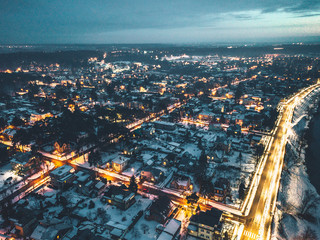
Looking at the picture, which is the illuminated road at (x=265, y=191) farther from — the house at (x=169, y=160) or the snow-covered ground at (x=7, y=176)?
the snow-covered ground at (x=7, y=176)

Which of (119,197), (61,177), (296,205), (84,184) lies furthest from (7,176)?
(296,205)

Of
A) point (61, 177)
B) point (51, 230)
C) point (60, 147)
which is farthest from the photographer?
point (60, 147)

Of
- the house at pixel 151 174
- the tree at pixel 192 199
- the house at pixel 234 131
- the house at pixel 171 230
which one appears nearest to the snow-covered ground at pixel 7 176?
the house at pixel 151 174

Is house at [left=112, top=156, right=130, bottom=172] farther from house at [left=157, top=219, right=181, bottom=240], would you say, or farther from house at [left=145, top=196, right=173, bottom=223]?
house at [left=157, top=219, right=181, bottom=240]

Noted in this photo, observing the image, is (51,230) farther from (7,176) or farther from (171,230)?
(7,176)

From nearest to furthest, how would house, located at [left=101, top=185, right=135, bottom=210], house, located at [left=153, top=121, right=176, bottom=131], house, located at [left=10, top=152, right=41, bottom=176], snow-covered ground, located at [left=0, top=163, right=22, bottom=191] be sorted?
house, located at [left=101, top=185, right=135, bottom=210], snow-covered ground, located at [left=0, top=163, right=22, bottom=191], house, located at [left=10, top=152, right=41, bottom=176], house, located at [left=153, top=121, right=176, bottom=131]

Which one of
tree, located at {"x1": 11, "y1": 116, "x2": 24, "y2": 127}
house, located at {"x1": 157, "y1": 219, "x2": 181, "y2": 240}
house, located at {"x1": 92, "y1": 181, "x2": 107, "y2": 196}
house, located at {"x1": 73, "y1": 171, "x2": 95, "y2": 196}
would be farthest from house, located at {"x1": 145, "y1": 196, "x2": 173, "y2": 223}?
tree, located at {"x1": 11, "y1": 116, "x2": 24, "y2": 127}
